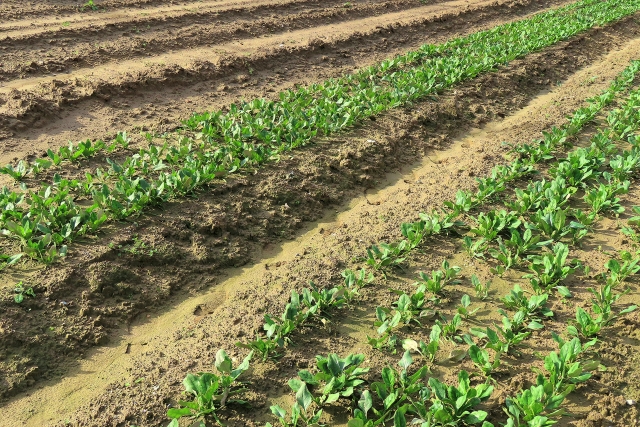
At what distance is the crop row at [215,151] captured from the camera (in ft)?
16.0

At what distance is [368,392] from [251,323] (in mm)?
1231

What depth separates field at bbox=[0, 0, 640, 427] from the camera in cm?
347

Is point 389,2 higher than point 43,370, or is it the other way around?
point 389,2

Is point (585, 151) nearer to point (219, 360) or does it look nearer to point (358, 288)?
point (358, 288)

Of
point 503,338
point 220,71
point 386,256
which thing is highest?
point 220,71

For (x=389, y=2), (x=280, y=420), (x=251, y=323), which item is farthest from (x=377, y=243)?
(x=389, y=2)

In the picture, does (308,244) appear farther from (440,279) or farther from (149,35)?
(149,35)

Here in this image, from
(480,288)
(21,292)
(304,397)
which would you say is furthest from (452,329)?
(21,292)

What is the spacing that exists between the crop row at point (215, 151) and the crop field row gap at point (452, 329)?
2204mm

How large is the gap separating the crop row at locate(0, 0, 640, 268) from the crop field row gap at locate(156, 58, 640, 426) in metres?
2.20

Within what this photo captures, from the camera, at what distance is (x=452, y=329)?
155 inches

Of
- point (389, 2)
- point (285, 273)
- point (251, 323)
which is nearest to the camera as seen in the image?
point (251, 323)

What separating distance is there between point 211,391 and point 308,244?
2.32 metres

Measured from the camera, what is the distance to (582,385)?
354 centimetres
